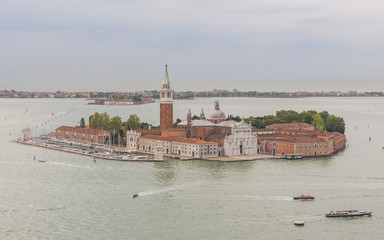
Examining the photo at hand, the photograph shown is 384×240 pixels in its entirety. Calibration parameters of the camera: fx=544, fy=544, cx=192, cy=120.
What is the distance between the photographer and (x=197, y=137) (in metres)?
35.8

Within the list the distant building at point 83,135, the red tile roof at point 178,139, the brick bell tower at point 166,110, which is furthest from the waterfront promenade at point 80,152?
the brick bell tower at point 166,110

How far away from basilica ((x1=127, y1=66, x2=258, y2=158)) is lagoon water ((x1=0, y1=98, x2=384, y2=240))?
2374 millimetres

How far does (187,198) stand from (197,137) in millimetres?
15214

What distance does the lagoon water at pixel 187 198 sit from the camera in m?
16.7

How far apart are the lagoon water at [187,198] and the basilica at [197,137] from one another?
7.79 ft

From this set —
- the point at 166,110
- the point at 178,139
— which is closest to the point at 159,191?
the point at 178,139

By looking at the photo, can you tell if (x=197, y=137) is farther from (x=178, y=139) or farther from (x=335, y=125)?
(x=335, y=125)

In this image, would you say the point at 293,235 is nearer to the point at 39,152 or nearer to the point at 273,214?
the point at 273,214

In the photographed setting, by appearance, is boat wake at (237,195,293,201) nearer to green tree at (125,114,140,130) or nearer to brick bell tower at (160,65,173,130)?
brick bell tower at (160,65,173,130)

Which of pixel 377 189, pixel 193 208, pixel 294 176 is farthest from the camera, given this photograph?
pixel 294 176

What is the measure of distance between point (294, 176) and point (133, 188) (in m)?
7.64

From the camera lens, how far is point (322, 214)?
18484 mm

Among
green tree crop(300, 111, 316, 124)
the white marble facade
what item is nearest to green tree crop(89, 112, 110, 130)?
the white marble facade

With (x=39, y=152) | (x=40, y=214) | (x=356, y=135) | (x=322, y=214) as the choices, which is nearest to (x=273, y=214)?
(x=322, y=214)
